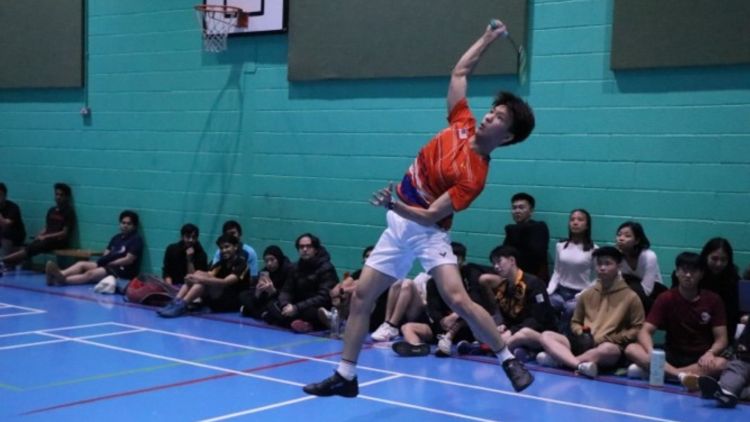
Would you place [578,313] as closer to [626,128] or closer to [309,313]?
[626,128]

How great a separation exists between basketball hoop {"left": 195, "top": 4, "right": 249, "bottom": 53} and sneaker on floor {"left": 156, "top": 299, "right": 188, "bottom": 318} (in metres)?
3.32

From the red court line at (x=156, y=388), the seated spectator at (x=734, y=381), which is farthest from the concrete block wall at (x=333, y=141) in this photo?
the red court line at (x=156, y=388)

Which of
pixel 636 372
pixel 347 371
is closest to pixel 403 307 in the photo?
pixel 636 372

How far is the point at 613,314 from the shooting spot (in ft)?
24.1

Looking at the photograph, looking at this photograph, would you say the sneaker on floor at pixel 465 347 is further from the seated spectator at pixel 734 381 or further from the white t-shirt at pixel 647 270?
the seated spectator at pixel 734 381

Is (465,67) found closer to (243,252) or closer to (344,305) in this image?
(344,305)

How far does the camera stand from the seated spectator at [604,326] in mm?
7168

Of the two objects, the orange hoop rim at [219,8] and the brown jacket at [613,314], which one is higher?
the orange hoop rim at [219,8]

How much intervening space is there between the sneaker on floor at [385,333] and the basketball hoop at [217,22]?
14.5 feet

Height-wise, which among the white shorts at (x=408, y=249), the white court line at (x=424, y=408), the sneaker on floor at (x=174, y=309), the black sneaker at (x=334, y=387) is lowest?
Result: the sneaker on floor at (x=174, y=309)

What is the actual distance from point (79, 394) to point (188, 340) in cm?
209

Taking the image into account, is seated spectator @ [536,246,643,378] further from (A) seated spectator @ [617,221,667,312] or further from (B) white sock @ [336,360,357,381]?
(B) white sock @ [336,360,357,381]

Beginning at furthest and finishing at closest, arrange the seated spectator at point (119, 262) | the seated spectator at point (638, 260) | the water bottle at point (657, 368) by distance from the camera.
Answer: the seated spectator at point (119, 262)
the seated spectator at point (638, 260)
the water bottle at point (657, 368)

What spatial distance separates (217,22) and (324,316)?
426cm
